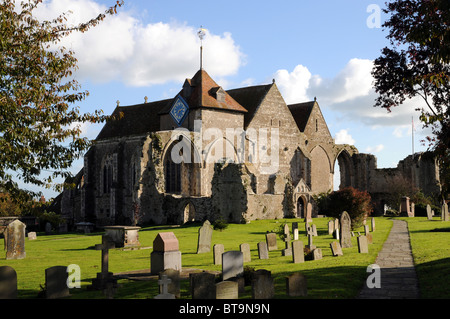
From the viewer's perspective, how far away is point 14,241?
20750 millimetres

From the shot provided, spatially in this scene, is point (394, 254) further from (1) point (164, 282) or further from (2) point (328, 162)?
(2) point (328, 162)

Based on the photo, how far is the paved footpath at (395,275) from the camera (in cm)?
1108

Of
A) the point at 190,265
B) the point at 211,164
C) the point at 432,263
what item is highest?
the point at 211,164

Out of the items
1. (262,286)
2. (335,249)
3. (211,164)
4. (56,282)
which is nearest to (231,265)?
(262,286)

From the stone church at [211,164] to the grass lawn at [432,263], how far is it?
17256mm

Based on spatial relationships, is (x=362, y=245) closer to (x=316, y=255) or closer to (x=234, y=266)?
(x=316, y=255)

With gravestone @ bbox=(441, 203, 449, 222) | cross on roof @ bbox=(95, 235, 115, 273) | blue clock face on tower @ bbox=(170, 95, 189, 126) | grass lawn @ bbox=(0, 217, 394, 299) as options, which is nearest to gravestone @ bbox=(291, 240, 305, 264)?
grass lawn @ bbox=(0, 217, 394, 299)

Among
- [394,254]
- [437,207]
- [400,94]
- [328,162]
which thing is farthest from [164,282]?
[328,162]

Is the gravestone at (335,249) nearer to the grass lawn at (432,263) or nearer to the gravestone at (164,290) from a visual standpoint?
the grass lawn at (432,263)

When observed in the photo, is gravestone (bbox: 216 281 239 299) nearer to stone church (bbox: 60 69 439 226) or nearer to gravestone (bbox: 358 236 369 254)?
gravestone (bbox: 358 236 369 254)

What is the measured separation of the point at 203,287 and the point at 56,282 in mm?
4095

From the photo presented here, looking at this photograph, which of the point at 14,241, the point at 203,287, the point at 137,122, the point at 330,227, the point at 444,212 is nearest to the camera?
the point at 203,287

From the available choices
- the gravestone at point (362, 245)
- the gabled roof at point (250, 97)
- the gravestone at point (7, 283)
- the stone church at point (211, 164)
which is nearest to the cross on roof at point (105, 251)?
the gravestone at point (7, 283)

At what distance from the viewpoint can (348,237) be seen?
822 inches
